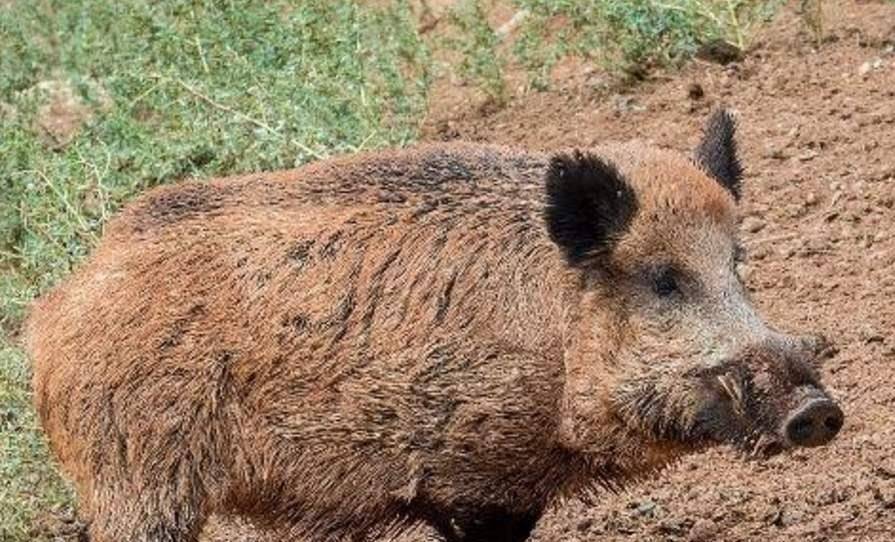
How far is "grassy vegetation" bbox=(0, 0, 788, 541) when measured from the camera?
9.02 meters

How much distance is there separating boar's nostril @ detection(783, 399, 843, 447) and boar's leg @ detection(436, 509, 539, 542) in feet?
3.71

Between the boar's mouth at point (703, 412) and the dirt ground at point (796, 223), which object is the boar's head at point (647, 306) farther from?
the dirt ground at point (796, 223)

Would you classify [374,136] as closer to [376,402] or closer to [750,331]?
[376,402]

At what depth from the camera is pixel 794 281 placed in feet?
29.3

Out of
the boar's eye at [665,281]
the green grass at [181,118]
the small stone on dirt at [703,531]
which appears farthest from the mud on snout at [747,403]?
the green grass at [181,118]

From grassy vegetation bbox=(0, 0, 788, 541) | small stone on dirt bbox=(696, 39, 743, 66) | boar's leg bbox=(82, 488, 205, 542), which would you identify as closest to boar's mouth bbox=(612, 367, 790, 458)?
boar's leg bbox=(82, 488, 205, 542)

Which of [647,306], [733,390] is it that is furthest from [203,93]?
[733,390]

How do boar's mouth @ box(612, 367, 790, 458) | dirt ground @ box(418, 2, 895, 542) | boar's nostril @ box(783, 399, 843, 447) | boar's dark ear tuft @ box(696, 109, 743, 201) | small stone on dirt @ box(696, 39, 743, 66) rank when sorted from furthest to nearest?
small stone on dirt @ box(696, 39, 743, 66) → dirt ground @ box(418, 2, 895, 542) → boar's dark ear tuft @ box(696, 109, 743, 201) → boar's mouth @ box(612, 367, 790, 458) → boar's nostril @ box(783, 399, 843, 447)

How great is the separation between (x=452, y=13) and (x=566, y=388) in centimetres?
568

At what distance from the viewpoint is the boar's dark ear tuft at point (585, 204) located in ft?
20.9

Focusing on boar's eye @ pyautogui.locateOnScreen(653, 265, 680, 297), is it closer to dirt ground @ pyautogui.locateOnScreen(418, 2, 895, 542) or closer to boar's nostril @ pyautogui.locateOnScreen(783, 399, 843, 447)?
boar's nostril @ pyautogui.locateOnScreen(783, 399, 843, 447)

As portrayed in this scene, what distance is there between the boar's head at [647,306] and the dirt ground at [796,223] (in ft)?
3.72

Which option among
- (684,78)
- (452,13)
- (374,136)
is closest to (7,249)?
Answer: (374,136)

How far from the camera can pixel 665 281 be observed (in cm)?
636
